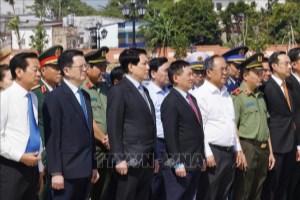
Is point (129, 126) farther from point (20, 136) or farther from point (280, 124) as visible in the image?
point (280, 124)

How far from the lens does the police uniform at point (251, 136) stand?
6.21 meters

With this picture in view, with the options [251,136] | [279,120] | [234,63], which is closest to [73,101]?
[251,136]

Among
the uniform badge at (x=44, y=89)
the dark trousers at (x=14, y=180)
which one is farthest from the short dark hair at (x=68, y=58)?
the dark trousers at (x=14, y=180)

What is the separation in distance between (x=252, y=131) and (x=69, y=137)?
2186 millimetres

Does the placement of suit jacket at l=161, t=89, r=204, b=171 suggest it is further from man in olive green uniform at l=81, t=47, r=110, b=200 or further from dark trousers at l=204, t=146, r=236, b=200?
man in olive green uniform at l=81, t=47, r=110, b=200

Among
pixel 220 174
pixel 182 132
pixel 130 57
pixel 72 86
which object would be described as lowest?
pixel 220 174

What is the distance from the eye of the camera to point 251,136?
619cm

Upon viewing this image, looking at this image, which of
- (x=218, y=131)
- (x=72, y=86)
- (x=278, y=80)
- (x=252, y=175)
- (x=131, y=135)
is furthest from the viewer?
(x=278, y=80)

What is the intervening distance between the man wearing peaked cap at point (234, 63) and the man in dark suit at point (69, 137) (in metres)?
2.88

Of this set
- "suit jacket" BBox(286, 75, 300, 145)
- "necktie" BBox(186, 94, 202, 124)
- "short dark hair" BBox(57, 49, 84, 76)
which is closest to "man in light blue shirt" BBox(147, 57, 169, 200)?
"necktie" BBox(186, 94, 202, 124)

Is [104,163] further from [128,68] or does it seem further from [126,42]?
[126,42]

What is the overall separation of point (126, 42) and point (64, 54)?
5038 cm

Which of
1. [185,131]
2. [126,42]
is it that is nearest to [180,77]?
[185,131]

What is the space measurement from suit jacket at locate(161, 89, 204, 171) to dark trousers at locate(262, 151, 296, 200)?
145cm
